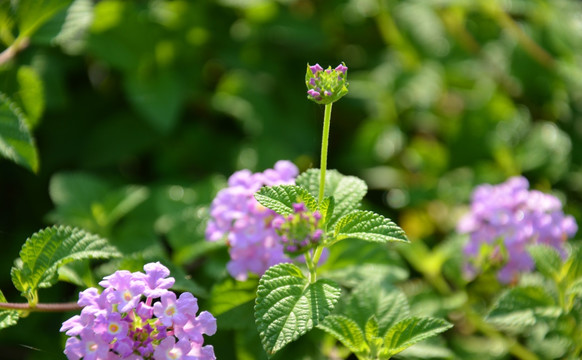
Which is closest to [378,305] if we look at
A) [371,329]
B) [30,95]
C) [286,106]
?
[371,329]

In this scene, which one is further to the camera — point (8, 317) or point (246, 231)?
point (246, 231)

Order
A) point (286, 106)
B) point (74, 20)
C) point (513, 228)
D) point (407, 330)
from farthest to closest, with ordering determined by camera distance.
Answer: point (286, 106), point (74, 20), point (513, 228), point (407, 330)

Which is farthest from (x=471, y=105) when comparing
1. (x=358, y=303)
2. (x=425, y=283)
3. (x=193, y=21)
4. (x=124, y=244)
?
(x=124, y=244)

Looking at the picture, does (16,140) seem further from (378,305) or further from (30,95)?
(378,305)

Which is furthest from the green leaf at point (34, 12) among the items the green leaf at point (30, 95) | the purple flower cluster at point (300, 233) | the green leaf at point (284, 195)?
the purple flower cluster at point (300, 233)

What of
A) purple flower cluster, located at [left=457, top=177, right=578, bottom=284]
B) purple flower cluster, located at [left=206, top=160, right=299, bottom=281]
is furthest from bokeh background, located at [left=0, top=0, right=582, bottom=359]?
purple flower cluster, located at [left=206, top=160, right=299, bottom=281]

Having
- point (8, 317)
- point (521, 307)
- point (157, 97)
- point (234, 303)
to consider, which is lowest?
point (521, 307)

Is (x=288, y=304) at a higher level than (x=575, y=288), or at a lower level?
higher
